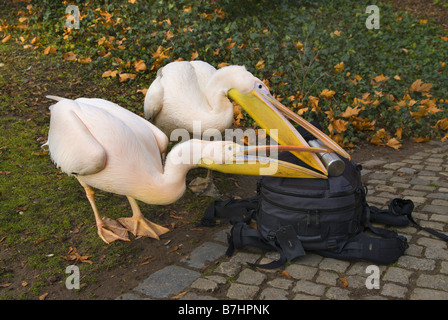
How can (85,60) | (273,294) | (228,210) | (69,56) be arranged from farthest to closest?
(69,56), (85,60), (228,210), (273,294)

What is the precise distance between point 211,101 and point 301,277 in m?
2.02

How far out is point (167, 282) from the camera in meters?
3.30

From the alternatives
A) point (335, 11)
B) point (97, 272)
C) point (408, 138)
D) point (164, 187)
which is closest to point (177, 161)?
point (164, 187)

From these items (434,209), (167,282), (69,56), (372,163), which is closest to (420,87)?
(372,163)

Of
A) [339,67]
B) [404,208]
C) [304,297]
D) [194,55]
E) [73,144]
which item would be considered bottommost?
[304,297]

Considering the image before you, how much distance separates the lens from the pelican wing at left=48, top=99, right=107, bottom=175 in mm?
3535

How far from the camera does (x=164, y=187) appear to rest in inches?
144

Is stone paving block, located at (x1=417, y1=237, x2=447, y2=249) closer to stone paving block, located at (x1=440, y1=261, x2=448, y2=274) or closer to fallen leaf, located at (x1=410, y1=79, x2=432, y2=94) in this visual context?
stone paving block, located at (x1=440, y1=261, x2=448, y2=274)

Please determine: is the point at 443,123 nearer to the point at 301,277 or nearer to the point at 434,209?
the point at 434,209

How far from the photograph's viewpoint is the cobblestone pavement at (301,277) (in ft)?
10.2

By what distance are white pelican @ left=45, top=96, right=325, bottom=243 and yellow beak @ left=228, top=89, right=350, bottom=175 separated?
0.59ft

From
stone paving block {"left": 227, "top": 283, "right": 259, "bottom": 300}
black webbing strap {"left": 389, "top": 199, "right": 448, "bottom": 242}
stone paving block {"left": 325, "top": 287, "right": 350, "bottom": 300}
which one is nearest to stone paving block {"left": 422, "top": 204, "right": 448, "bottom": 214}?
black webbing strap {"left": 389, "top": 199, "right": 448, "bottom": 242}

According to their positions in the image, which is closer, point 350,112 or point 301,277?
point 301,277

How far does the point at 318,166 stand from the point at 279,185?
1.08ft
